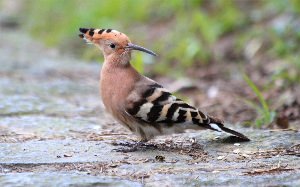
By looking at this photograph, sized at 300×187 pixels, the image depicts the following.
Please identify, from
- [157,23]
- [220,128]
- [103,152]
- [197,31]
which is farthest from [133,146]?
[157,23]

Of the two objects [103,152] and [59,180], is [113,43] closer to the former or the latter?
[103,152]

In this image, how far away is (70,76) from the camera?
628 cm

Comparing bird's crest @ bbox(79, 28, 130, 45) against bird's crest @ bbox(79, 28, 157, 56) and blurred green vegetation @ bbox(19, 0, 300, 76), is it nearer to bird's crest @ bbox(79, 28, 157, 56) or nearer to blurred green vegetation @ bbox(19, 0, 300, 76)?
bird's crest @ bbox(79, 28, 157, 56)

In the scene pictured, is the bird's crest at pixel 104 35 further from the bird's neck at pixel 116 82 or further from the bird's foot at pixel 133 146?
the bird's foot at pixel 133 146

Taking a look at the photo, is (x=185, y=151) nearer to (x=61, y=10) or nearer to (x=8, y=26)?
(x=61, y=10)

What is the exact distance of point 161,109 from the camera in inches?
140

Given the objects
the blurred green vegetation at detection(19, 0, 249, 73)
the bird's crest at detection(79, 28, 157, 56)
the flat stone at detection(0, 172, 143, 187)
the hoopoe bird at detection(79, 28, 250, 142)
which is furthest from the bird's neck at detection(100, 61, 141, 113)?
the blurred green vegetation at detection(19, 0, 249, 73)

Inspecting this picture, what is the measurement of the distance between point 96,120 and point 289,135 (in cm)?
144

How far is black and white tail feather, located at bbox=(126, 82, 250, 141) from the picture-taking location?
11.6 feet

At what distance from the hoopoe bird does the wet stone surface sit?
0.36 feet

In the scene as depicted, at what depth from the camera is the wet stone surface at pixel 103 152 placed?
110 inches

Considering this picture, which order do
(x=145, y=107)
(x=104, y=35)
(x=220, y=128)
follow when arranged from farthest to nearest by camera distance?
1. (x=104, y=35)
2. (x=220, y=128)
3. (x=145, y=107)

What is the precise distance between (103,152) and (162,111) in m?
0.38

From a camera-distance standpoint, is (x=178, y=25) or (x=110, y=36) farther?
(x=178, y=25)
